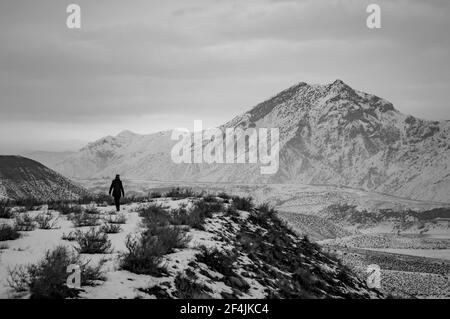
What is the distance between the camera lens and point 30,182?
47.3 meters

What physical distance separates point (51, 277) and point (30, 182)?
Result: 4281 centimetres

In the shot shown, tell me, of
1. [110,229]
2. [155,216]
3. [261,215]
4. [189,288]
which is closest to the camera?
[189,288]

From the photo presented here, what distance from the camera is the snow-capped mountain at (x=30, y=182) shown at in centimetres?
4441

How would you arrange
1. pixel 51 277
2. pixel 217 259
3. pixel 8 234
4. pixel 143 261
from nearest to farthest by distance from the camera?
pixel 51 277 < pixel 143 261 < pixel 8 234 < pixel 217 259

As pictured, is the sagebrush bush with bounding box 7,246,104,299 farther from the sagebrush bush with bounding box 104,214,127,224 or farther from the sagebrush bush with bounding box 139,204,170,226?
the sagebrush bush with bounding box 104,214,127,224

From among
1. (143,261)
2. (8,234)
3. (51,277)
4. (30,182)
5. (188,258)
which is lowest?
(30,182)

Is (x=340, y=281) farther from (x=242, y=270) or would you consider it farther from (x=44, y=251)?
(x=44, y=251)

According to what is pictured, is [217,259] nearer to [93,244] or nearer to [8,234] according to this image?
[93,244]

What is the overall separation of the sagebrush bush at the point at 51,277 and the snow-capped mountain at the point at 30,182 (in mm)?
36833

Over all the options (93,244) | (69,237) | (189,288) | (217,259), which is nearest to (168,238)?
(217,259)

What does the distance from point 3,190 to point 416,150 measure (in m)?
186

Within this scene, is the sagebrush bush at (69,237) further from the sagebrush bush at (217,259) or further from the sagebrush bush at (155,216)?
the sagebrush bush at (217,259)
